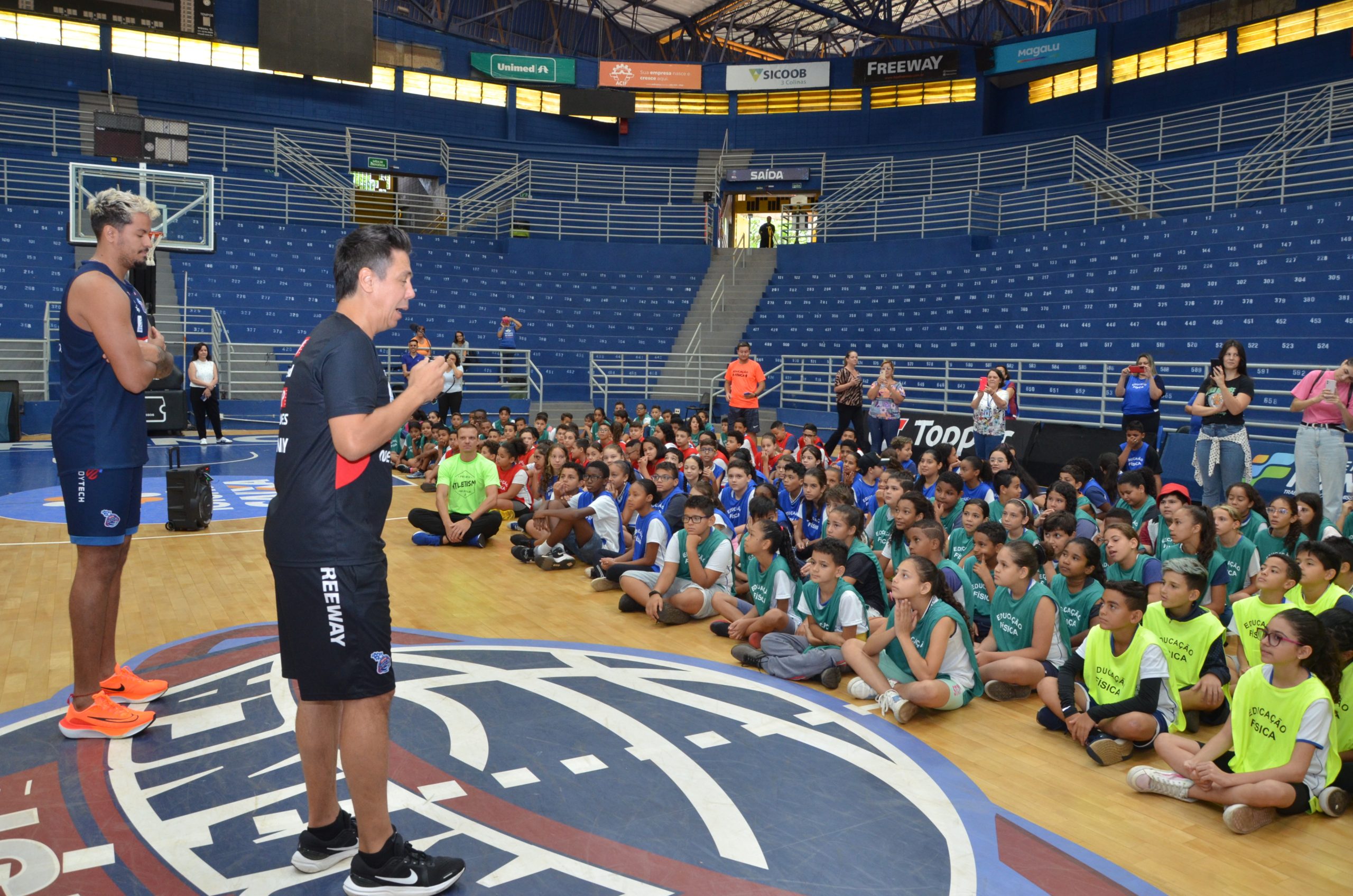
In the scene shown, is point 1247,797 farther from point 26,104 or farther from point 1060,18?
point 1060,18

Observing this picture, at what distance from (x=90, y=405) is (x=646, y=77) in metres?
32.0

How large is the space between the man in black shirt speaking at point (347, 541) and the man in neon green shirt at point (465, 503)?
693 cm

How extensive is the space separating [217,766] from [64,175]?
26246 mm

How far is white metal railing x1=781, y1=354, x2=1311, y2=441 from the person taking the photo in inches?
560

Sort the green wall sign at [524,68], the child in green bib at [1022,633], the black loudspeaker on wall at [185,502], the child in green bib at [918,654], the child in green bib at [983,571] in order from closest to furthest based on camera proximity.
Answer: the child in green bib at [918,654] < the child in green bib at [1022,633] < the child in green bib at [983,571] < the black loudspeaker on wall at [185,502] < the green wall sign at [524,68]

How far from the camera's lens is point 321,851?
11.1ft

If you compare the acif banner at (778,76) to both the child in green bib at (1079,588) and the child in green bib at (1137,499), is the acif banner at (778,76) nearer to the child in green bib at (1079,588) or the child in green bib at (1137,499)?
the child in green bib at (1137,499)

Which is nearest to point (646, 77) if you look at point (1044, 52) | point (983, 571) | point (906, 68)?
point (906, 68)

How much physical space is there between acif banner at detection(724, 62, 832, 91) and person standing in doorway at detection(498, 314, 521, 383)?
14.9m

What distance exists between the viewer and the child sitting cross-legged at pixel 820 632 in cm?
590

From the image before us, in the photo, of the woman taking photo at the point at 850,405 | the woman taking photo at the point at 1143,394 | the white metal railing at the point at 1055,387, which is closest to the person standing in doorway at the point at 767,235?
the white metal railing at the point at 1055,387

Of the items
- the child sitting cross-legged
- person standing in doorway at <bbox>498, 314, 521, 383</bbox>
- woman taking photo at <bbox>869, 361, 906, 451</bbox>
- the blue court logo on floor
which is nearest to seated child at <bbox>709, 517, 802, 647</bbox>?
the child sitting cross-legged

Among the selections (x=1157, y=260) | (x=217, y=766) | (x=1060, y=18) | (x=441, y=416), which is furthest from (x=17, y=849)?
(x=1060, y=18)

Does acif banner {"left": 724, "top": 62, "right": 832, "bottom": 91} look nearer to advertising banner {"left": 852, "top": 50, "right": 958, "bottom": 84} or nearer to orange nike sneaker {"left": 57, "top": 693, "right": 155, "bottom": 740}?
advertising banner {"left": 852, "top": 50, "right": 958, "bottom": 84}
